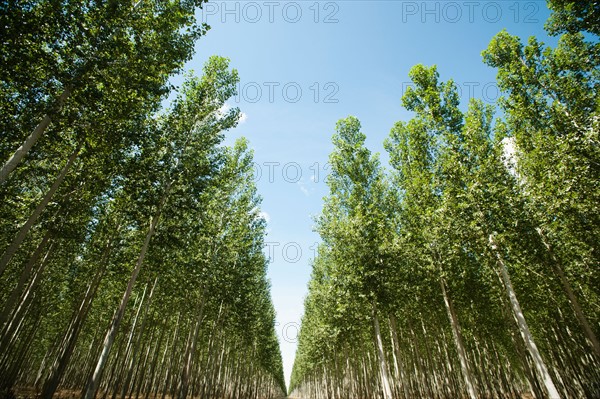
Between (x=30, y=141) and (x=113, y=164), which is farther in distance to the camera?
(x=113, y=164)

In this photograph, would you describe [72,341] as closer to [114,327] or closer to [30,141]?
[114,327]

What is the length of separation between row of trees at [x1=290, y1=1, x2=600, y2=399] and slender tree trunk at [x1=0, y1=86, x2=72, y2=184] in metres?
12.6

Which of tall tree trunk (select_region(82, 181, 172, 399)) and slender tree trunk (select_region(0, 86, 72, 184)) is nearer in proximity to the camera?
slender tree trunk (select_region(0, 86, 72, 184))

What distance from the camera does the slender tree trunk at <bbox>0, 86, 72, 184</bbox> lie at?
6922mm

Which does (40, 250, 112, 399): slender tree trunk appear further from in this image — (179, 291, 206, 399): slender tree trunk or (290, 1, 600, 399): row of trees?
(290, 1, 600, 399): row of trees

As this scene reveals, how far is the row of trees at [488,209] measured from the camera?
11.1m

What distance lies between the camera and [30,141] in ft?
24.8

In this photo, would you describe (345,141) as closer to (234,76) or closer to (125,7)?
(234,76)

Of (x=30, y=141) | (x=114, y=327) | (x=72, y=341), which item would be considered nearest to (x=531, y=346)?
(x=114, y=327)

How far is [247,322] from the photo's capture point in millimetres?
23562

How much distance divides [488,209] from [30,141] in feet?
54.3

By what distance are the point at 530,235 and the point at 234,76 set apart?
16805 mm

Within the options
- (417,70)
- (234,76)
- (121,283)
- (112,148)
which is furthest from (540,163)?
(121,283)

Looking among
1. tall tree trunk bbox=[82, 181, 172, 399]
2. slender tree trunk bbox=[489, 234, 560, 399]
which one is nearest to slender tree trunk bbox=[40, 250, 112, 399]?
tall tree trunk bbox=[82, 181, 172, 399]
